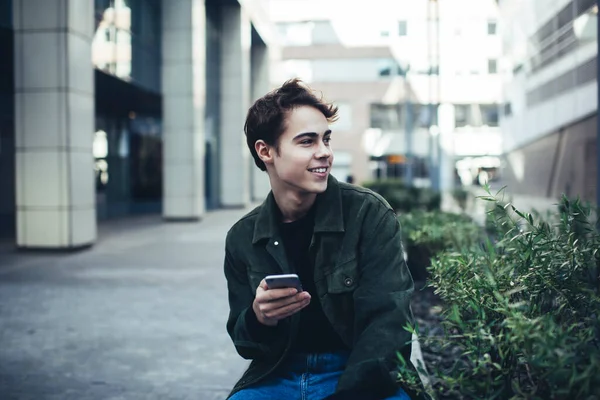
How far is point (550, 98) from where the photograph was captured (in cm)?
2484

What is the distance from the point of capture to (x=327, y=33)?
179 ft

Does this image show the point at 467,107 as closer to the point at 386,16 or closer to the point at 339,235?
the point at 386,16

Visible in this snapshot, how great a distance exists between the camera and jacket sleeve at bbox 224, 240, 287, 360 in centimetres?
234

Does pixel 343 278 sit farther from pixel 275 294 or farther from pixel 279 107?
pixel 279 107

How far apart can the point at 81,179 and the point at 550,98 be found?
18.3 meters

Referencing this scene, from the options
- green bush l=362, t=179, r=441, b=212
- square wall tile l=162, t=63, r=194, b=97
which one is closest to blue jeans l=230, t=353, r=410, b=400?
green bush l=362, t=179, r=441, b=212

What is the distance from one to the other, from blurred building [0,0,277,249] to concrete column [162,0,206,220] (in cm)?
3

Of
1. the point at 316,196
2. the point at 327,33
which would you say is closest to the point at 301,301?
the point at 316,196

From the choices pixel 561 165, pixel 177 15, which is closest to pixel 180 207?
pixel 177 15

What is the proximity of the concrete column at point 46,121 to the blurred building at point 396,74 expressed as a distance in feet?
135

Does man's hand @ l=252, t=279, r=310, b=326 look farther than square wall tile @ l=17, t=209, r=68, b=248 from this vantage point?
No

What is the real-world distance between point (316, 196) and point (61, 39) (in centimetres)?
1120

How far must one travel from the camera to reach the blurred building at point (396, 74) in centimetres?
5384

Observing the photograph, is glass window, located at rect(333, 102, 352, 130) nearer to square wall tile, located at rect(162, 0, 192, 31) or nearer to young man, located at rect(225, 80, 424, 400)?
square wall tile, located at rect(162, 0, 192, 31)
